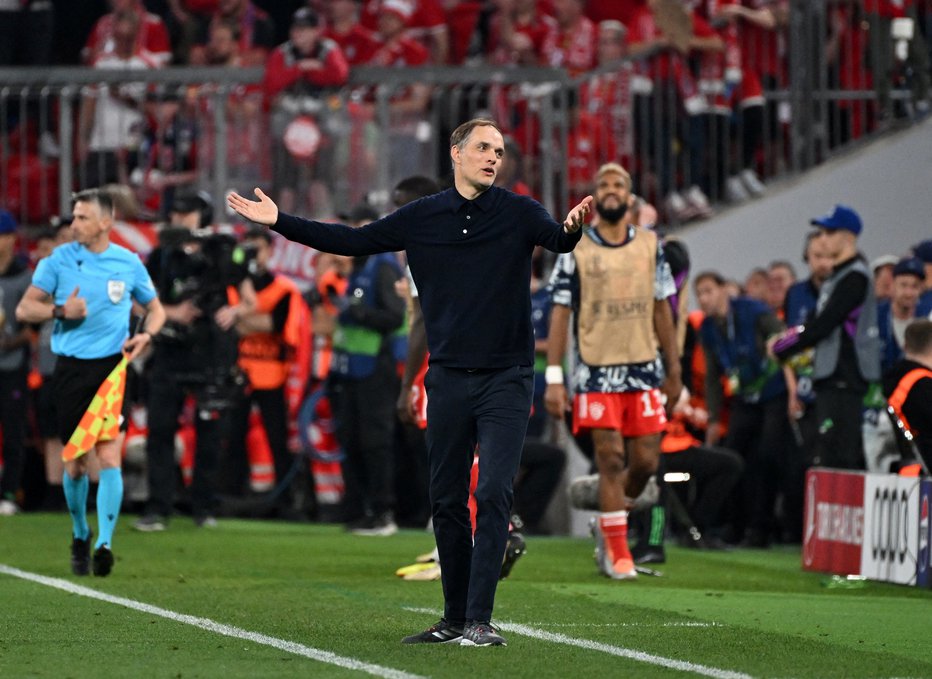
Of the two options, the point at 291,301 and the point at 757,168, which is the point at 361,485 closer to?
the point at 291,301

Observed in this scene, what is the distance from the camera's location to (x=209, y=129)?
58.4 ft

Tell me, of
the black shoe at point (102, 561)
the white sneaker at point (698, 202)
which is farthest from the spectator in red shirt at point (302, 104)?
the black shoe at point (102, 561)

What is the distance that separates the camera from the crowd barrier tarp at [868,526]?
11844mm

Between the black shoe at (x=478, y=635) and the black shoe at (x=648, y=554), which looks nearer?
the black shoe at (x=478, y=635)

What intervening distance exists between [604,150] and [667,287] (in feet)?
19.1

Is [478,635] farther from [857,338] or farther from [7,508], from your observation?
[7,508]

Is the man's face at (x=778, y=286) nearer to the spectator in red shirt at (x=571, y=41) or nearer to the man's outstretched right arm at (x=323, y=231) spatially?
the spectator in red shirt at (x=571, y=41)

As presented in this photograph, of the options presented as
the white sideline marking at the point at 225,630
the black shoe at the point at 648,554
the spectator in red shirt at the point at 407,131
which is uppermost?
the spectator in red shirt at the point at 407,131

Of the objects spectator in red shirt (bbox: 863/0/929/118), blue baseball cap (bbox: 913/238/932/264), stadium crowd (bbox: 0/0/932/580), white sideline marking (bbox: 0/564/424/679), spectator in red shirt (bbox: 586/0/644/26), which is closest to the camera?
white sideline marking (bbox: 0/564/424/679)

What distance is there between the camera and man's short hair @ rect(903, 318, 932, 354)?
11797 mm

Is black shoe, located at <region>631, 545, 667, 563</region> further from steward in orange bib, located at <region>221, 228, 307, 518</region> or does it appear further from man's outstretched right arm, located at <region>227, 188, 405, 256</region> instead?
man's outstretched right arm, located at <region>227, 188, 405, 256</region>

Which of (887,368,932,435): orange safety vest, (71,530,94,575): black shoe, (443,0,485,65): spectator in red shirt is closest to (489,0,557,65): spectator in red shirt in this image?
(443,0,485,65): spectator in red shirt

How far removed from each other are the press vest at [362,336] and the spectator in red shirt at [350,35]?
3.51 m

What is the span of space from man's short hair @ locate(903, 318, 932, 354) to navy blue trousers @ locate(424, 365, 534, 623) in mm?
3985
